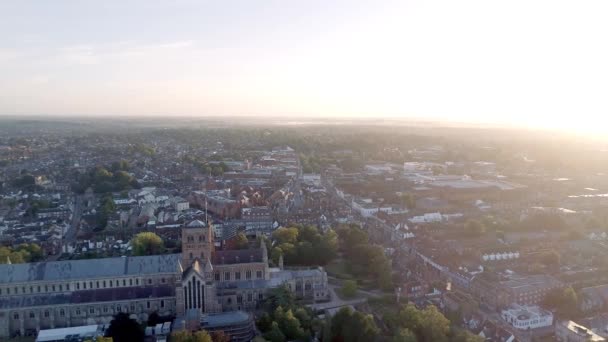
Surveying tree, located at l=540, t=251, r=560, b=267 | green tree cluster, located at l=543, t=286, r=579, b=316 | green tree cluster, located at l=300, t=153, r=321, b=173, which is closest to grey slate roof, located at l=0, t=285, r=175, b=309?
green tree cluster, located at l=543, t=286, r=579, b=316

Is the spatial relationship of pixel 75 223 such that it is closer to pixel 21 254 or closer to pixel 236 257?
pixel 21 254

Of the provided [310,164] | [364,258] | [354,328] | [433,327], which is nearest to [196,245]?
[354,328]

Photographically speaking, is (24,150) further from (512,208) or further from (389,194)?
(512,208)

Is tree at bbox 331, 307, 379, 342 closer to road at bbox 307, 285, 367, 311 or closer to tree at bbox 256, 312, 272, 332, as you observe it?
tree at bbox 256, 312, 272, 332

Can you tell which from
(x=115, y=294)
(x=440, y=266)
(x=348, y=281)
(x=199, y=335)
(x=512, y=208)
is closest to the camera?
(x=199, y=335)

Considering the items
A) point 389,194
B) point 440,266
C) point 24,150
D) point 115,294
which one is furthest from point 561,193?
point 24,150

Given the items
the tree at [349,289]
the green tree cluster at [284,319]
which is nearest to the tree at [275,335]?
the green tree cluster at [284,319]
